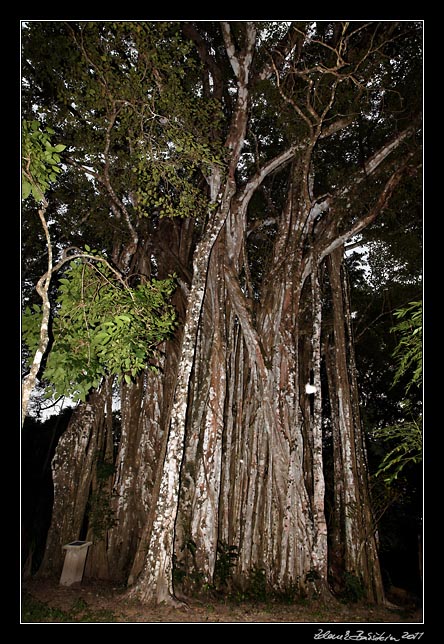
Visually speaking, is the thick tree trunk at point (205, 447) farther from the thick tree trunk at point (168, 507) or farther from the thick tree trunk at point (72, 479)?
the thick tree trunk at point (72, 479)

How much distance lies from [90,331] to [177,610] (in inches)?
103

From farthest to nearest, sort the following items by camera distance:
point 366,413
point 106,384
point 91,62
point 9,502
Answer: point 366,413
point 106,384
point 91,62
point 9,502

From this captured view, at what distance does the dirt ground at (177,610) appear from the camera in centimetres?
335

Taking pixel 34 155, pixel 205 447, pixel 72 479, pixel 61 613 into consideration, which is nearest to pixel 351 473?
pixel 205 447

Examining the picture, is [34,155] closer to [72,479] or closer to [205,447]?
[205,447]

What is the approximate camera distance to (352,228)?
547 cm

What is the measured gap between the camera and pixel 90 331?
2.90 metres

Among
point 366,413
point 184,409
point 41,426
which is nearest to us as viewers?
point 184,409

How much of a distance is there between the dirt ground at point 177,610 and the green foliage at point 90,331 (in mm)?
2070

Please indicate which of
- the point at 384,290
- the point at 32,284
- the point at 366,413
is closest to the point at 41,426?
the point at 32,284

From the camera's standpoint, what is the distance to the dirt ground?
132 inches

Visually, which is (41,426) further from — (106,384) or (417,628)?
(417,628)

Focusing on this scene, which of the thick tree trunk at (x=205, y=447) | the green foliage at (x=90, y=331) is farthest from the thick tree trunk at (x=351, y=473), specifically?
the green foliage at (x=90, y=331)

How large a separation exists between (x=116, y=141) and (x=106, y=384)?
371 cm
